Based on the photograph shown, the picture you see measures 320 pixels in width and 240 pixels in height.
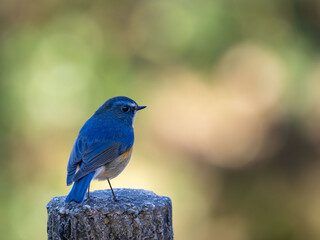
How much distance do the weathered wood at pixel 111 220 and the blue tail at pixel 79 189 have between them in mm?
35

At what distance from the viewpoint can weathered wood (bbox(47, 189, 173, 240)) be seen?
248 cm

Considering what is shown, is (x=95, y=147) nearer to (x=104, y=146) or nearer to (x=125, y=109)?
(x=104, y=146)

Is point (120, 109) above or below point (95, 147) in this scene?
above

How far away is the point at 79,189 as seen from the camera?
279 cm

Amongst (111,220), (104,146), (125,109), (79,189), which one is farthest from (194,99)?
(111,220)

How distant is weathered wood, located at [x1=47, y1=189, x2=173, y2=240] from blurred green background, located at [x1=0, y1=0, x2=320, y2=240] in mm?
3896

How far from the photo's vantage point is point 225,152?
7148mm

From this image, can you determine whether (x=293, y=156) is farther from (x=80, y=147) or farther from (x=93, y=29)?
(x=80, y=147)

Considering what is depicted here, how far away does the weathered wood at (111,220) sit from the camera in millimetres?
2484

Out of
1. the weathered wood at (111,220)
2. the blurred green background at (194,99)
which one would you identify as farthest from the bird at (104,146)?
the blurred green background at (194,99)

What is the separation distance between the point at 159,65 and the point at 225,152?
1.63m

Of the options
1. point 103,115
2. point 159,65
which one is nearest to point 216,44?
point 159,65

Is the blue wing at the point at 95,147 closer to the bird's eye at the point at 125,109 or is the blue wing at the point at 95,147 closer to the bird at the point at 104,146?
the bird at the point at 104,146

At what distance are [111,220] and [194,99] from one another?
4.79 m
